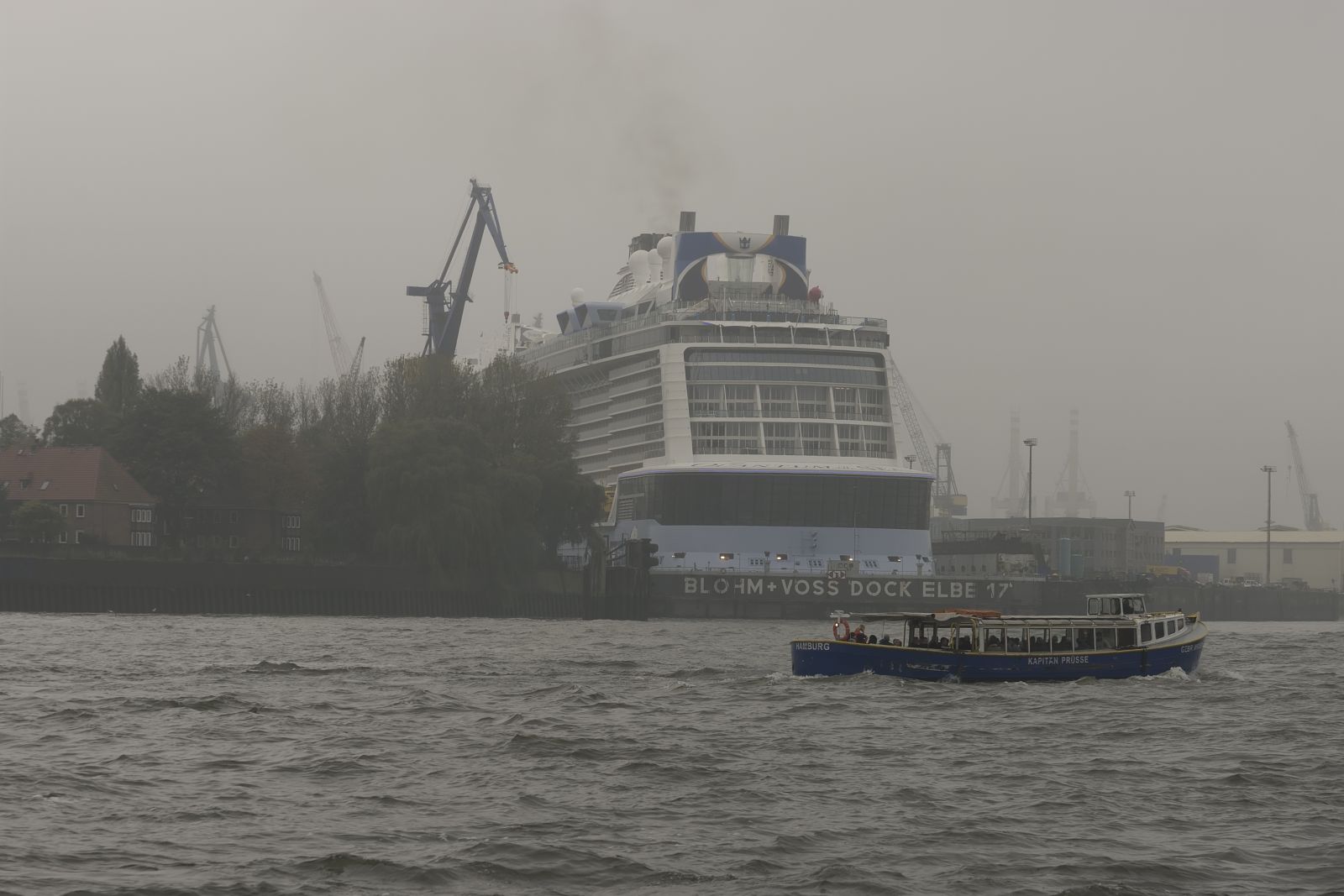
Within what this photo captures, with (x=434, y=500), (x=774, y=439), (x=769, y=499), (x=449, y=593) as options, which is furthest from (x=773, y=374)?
(x=449, y=593)

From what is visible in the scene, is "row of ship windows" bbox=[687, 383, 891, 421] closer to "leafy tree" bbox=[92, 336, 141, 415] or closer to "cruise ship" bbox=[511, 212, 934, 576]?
"cruise ship" bbox=[511, 212, 934, 576]

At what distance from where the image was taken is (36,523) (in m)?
118

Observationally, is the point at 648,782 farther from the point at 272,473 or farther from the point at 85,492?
the point at 272,473

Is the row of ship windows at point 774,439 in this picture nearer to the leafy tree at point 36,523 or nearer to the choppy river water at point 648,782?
the leafy tree at point 36,523

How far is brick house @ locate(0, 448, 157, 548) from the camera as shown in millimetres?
122062

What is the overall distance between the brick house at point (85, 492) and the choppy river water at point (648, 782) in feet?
212

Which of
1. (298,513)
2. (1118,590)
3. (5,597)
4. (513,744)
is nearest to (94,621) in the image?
(5,597)

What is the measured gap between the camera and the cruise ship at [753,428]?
454 ft

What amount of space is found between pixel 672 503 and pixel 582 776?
345 ft

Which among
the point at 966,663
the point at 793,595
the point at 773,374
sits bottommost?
the point at 966,663

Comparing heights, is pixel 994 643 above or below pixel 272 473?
below

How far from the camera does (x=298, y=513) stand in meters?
139

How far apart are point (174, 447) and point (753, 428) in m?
45.7

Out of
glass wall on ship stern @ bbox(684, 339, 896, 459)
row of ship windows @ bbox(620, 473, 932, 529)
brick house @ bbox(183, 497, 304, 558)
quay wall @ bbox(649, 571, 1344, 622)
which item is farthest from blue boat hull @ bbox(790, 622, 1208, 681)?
glass wall on ship stern @ bbox(684, 339, 896, 459)
